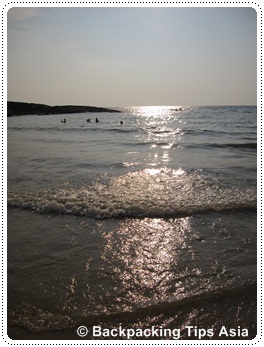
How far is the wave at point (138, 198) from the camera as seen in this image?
22.9 ft

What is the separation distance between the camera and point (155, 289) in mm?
4223

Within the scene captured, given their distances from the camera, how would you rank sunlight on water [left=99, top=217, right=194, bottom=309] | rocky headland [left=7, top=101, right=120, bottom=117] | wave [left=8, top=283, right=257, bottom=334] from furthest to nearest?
rocky headland [left=7, top=101, right=120, bottom=117] < sunlight on water [left=99, top=217, right=194, bottom=309] < wave [left=8, top=283, right=257, bottom=334]

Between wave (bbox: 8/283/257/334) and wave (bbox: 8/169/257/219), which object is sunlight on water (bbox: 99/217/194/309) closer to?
wave (bbox: 8/283/257/334)

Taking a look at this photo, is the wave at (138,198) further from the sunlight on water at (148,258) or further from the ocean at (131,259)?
the sunlight on water at (148,258)

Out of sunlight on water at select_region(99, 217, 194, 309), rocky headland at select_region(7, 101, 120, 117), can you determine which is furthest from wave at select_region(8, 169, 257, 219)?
rocky headland at select_region(7, 101, 120, 117)

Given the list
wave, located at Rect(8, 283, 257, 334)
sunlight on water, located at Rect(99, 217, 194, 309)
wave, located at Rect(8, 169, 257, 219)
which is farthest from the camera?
wave, located at Rect(8, 169, 257, 219)

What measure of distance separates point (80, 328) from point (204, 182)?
6.91m

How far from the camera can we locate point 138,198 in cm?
783

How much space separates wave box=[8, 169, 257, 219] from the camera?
6984 millimetres

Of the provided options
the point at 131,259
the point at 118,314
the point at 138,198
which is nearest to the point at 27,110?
the point at 138,198

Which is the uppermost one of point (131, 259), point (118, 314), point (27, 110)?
point (27, 110)

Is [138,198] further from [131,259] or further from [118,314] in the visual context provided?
[118,314]

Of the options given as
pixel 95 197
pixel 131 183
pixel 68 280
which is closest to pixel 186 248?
pixel 68 280

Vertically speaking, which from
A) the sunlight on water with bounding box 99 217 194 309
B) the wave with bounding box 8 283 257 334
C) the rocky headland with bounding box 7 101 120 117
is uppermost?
the rocky headland with bounding box 7 101 120 117
